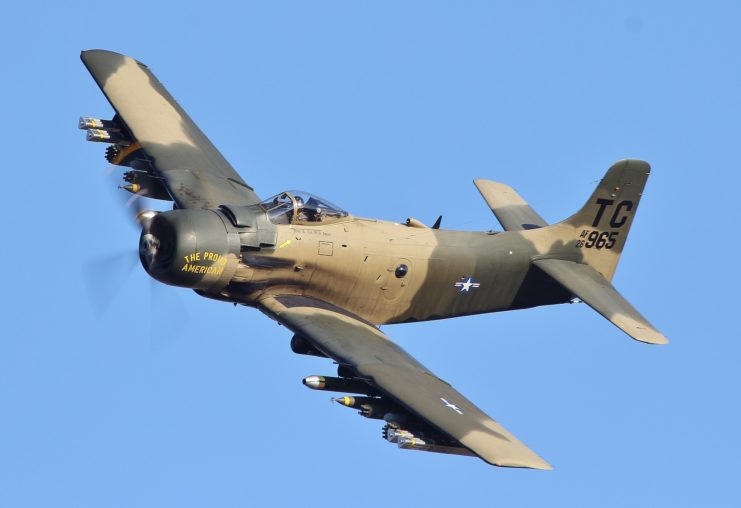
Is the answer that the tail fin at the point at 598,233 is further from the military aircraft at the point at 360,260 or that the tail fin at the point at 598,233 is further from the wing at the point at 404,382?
the wing at the point at 404,382

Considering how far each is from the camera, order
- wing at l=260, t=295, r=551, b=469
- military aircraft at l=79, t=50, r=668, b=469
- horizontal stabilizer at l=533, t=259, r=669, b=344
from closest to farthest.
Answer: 1. wing at l=260, t=295, r=551, b=469
2. military aircraft at l=79, t=50, r=668, b=469
3. horizontal stabilizer at l=533, t=259, r=669, b=344

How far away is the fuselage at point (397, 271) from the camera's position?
35.0 m

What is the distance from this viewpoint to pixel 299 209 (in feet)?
115

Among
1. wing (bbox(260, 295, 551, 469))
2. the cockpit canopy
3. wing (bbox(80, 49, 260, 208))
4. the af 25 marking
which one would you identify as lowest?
→ wing (bbox(260, 295, 551, 469))

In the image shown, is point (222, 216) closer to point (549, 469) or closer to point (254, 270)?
point (254, 270)

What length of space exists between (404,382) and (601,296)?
266 inches

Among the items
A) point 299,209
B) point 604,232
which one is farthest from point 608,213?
point 299,209

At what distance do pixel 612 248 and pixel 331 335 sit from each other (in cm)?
868

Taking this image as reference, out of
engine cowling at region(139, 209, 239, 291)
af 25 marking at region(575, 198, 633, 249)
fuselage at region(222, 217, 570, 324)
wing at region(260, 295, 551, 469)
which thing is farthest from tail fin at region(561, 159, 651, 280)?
engine cowling at region(139, 209, 239, 291)

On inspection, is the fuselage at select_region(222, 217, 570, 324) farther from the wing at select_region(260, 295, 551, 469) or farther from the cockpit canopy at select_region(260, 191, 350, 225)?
the wing at select_region(260, 295, 551, 469)

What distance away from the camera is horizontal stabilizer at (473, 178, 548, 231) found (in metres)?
40.1

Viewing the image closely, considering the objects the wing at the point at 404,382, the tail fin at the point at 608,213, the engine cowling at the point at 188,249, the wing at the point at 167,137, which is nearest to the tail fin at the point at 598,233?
the tail fin at the point at 608,213

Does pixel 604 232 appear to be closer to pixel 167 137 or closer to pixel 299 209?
pixel 299 209

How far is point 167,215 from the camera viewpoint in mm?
34156
